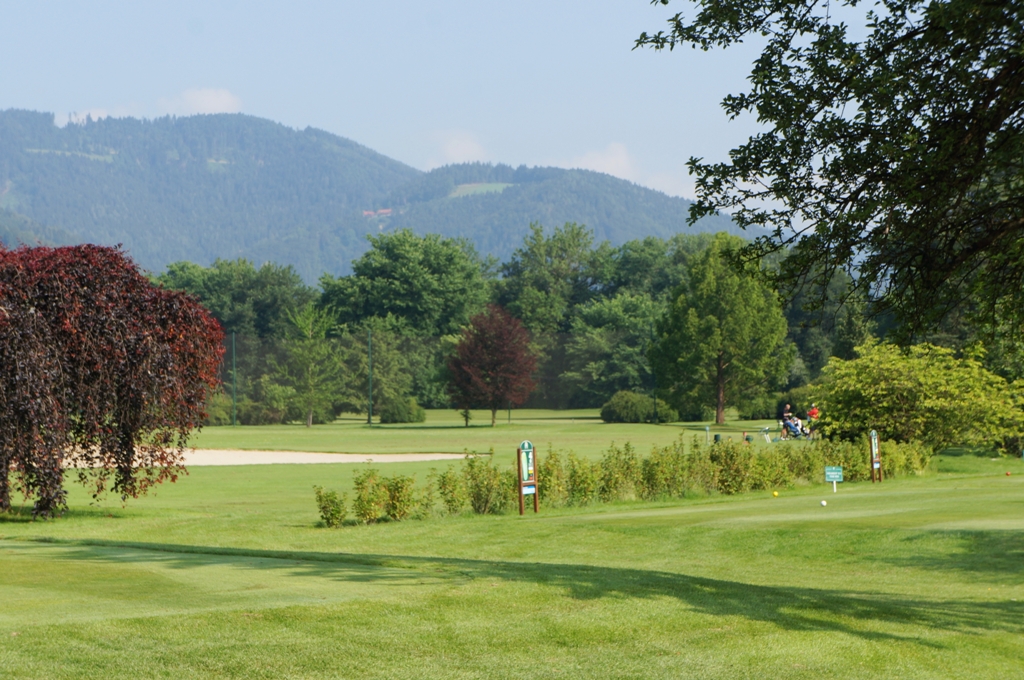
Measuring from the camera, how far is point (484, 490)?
19797 millimetres

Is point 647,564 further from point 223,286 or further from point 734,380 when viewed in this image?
point 223,286

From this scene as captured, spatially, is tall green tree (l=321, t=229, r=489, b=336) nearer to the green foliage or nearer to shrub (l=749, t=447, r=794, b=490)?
the green foliage

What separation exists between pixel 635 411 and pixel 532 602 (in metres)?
53.7

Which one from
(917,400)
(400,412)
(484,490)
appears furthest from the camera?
(400,412)

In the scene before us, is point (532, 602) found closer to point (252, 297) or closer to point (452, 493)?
point (452, 493)

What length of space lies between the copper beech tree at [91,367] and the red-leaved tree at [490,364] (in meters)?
36.3

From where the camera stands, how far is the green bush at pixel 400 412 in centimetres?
6262

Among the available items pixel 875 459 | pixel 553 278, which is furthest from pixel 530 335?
pixel 875 459

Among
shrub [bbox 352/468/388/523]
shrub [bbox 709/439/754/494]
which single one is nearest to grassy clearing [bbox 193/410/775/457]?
shrub [bbox 709/439/754/494]

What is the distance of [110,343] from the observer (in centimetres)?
1773

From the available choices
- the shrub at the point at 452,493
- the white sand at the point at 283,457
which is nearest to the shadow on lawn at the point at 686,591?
the shrub at the point at 452,493

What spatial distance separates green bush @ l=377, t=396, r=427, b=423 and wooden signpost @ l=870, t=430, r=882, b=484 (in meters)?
39.7

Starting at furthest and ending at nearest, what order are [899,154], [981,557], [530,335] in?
1. [530,335]
2. [981,557]
3. [899,154]

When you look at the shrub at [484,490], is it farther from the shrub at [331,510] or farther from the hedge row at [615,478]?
the shrub at [331,510]
